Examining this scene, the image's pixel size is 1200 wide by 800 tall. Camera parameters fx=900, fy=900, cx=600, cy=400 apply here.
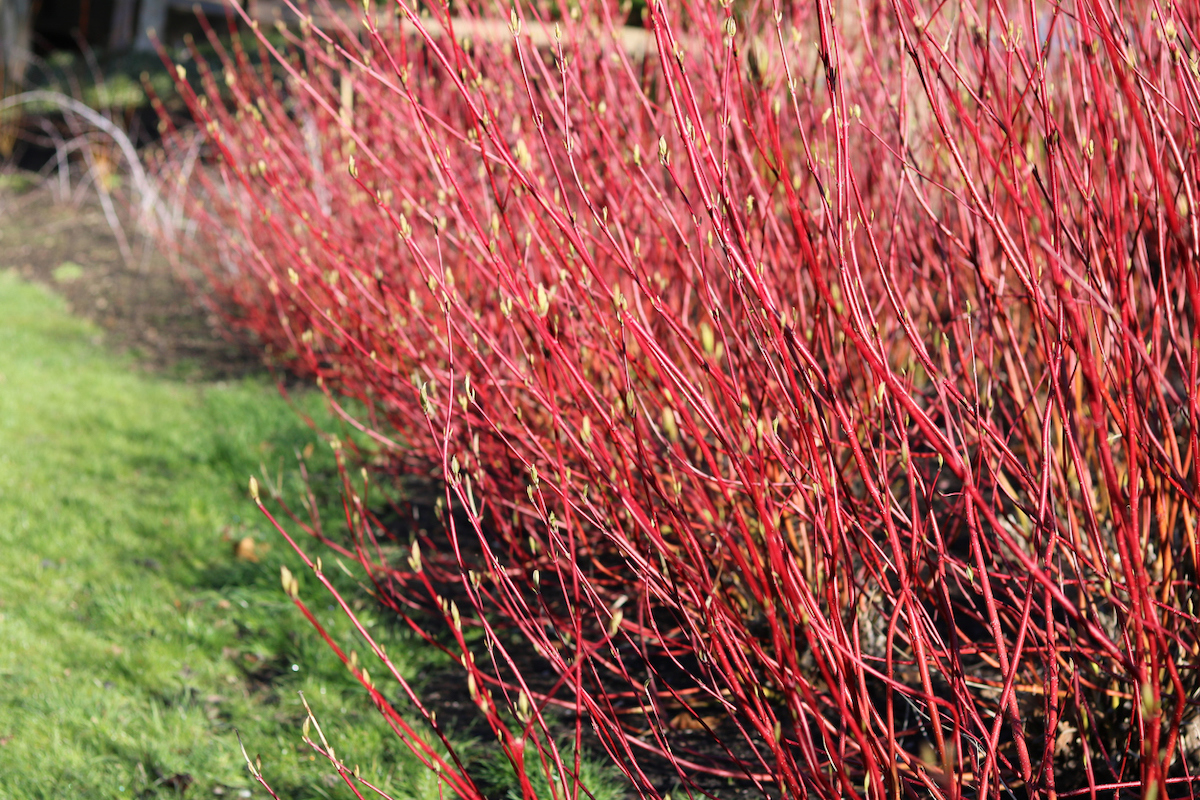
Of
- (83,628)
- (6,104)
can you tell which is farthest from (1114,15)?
(6,104)

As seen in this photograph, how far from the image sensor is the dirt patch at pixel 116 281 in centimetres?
569

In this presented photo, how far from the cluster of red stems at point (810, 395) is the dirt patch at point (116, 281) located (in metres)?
2.34

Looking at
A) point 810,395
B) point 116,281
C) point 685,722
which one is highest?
point 810,395

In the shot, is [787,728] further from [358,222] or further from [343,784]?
[358,222]

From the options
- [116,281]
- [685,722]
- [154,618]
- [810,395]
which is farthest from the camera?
[116,281]

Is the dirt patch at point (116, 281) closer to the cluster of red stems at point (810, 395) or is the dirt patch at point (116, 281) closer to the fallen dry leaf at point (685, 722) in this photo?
the cluster of red stems at point (810, 395)

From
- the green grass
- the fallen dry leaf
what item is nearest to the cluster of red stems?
the fallen dry leaf

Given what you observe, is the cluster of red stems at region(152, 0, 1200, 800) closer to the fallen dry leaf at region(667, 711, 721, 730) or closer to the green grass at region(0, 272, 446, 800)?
the fallen dry leaf at region(667, 711, 721, 730)

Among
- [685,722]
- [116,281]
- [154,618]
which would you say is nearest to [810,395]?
[685,722]

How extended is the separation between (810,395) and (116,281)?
706cm

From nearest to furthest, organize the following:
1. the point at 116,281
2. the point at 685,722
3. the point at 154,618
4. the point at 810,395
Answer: the point at 810,395 < the point at 685,722 < the point at 154,618 < the point at 116,281

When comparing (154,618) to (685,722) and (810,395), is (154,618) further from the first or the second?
(810,395)

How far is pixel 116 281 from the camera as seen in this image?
23.0 feet

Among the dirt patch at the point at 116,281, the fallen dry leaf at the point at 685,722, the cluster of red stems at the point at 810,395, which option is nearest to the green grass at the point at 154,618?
the cluster of red stems at the point at 810,395
